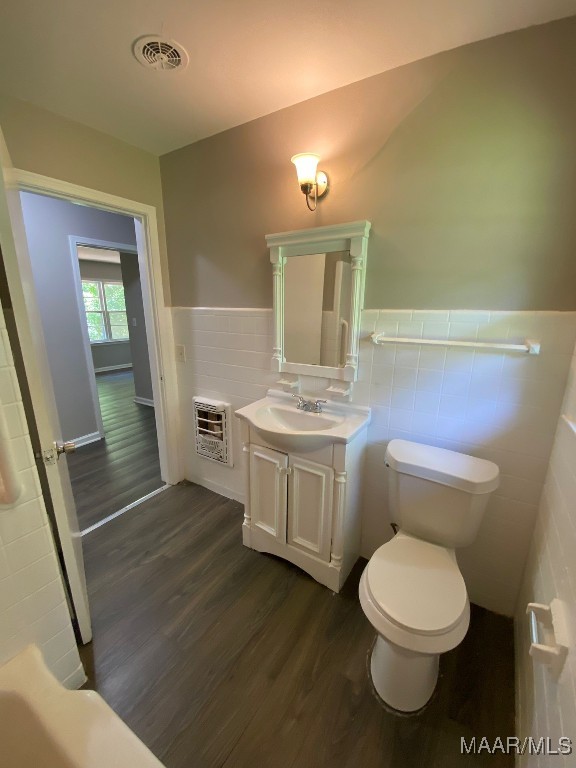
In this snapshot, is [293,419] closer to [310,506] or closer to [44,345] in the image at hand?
A: [310,506]

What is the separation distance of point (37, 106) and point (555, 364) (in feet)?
8.71

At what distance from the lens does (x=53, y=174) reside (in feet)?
5.39

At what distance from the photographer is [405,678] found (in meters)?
1.14

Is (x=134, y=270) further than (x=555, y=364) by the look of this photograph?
Yes

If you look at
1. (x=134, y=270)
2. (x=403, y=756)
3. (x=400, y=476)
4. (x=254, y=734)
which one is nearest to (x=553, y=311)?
(x=400, y=476)

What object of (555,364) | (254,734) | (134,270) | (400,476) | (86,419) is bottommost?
(254,734)

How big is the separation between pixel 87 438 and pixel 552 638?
376 cm

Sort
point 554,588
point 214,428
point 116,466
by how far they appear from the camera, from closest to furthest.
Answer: point 554,588 → point 214,428 → point 116,466

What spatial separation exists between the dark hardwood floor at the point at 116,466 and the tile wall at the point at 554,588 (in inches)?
93.0

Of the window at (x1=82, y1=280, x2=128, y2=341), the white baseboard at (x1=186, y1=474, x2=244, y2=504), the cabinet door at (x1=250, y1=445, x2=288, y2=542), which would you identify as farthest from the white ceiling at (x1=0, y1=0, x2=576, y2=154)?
the window at (x1=82, y1=280, x2=128, y2=341)

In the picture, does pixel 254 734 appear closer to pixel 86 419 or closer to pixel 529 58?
pixel 529 58

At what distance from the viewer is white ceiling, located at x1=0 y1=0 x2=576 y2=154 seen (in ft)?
3.47

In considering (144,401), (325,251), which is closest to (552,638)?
(325,251)

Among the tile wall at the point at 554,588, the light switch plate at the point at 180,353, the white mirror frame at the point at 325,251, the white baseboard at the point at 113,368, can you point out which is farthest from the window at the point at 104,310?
the tile wall at the point at 554,588
